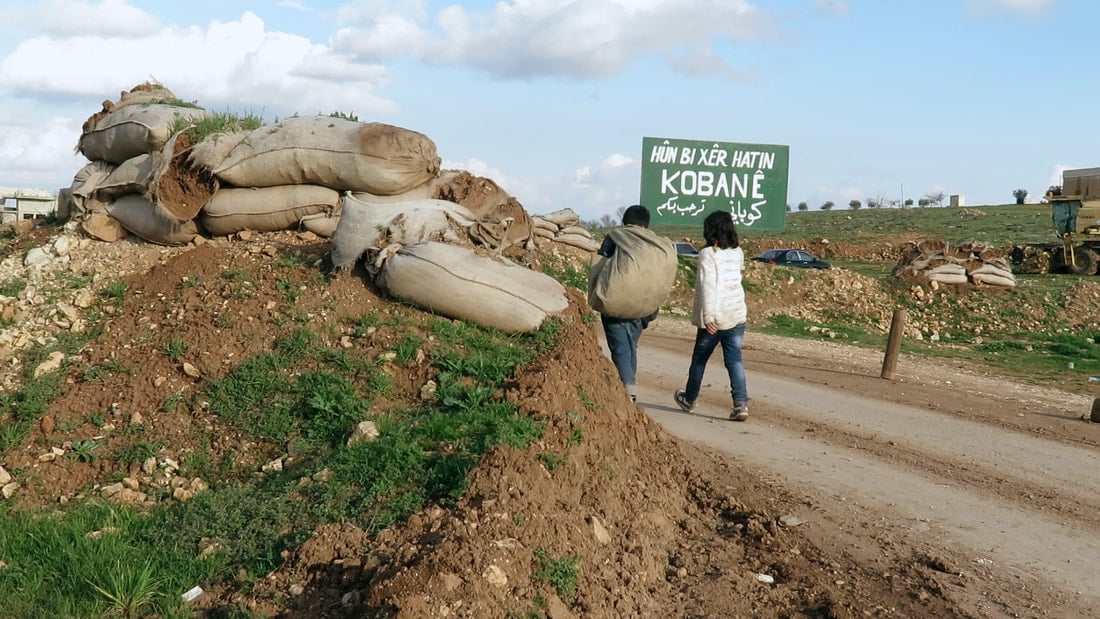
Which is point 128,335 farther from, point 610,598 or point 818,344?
point 818,344

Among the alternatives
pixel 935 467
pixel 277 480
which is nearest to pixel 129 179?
pixel 277 480

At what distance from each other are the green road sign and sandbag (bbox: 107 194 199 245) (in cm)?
1253

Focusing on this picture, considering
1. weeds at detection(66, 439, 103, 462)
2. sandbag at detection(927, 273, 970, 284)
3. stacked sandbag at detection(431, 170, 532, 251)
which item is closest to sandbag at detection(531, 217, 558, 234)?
stacked sandbag at detection(431, 170, 532, 251)

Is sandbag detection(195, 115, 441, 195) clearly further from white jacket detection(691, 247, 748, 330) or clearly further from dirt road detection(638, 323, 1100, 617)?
dirt road detection(638, 323, 1100, 617)

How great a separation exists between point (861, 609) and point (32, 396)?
5.70 meters

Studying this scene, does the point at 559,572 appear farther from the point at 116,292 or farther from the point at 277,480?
the point at 116,292

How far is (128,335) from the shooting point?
7562 mm

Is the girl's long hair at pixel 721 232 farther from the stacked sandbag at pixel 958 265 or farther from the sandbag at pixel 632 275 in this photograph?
the stacked sandbag at pixel 958 265

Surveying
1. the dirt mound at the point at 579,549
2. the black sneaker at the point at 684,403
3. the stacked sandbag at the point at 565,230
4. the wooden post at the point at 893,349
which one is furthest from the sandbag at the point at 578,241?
the dirt mound at the point at 579,549

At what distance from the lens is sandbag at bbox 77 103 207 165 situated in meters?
9.38

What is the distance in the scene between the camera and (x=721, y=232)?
7.53 m

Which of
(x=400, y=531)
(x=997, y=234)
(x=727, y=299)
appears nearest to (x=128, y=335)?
(x=400, y=531)

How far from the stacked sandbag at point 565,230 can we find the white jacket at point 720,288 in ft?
33.4

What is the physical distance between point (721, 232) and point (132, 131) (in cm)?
587
